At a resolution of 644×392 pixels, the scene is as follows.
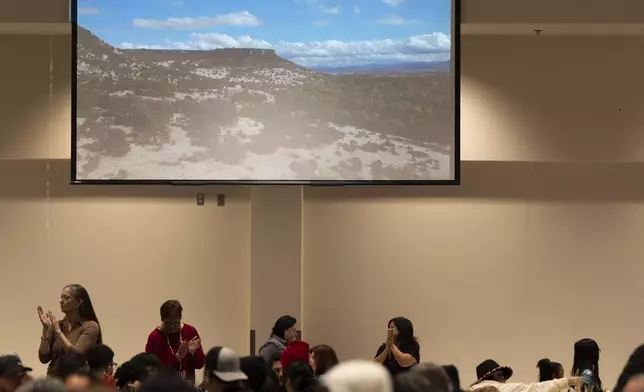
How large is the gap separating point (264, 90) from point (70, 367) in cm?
443

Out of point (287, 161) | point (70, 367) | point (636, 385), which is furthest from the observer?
point (287, 161)

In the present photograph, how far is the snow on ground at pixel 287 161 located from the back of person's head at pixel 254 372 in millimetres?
4395

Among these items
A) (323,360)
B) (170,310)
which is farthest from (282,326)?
(323,360)

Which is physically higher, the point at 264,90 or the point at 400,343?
the point at 264,90

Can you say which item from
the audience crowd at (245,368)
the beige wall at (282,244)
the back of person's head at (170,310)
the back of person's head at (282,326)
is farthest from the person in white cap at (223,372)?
the beige wall at (282,244)

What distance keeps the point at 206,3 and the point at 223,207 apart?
183 cm

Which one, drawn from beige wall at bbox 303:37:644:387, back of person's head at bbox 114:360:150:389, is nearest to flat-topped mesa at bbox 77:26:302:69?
beige wall at bbox 303:37:644:387

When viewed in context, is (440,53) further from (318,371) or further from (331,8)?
(318,371)

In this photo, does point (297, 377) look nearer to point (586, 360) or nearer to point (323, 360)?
point (323, 360)

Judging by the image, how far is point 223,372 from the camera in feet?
15.8

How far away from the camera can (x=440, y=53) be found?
9359mm

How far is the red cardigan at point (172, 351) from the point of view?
7.43 metres

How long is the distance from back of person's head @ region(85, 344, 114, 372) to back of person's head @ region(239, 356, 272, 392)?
1035 millimetres

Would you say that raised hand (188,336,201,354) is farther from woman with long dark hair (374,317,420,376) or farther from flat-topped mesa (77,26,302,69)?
flat-topped mesa (77,26,302,69)
